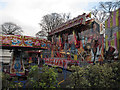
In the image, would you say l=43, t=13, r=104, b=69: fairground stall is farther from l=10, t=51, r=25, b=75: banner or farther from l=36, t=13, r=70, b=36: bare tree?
l=36, t=13, r=70, b=36: bare tree

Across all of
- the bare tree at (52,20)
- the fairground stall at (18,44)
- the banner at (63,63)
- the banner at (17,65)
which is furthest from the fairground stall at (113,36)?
the bare tree at (52,20)

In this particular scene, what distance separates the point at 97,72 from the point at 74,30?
8.18 m

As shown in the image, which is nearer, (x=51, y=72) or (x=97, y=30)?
(x=51, y=72)

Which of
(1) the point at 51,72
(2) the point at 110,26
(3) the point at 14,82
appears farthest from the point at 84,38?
(3) the point at 14,82

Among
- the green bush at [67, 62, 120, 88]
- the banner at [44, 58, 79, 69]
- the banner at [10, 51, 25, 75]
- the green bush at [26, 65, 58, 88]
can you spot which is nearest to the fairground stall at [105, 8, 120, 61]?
the banner at [44, 58, 79, 69]

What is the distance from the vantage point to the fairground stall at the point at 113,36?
23.6 feet

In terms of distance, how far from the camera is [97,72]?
3.50 meters

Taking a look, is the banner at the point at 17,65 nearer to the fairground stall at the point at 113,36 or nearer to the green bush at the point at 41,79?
the green bush at the point at 41,79

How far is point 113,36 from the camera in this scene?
7.51m

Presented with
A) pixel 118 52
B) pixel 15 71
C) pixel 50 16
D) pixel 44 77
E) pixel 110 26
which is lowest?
pixel 15 71

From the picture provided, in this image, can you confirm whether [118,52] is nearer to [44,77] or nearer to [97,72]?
[97,72]

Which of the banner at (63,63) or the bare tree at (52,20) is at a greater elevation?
the bare tree at (52,20)

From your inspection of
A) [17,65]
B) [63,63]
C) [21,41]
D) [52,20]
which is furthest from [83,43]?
[52,20]

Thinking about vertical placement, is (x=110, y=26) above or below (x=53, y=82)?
above
